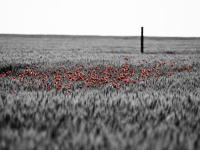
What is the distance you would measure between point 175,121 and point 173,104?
788mm

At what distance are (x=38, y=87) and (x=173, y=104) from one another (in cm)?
279

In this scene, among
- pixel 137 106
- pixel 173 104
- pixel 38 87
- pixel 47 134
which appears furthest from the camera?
pixel 38 87

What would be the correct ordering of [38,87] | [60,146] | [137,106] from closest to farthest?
[60,146], [137,106], [38,87]

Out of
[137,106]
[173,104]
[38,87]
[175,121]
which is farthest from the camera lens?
[38,87]

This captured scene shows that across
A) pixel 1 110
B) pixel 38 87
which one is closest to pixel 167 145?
pixel 1 110

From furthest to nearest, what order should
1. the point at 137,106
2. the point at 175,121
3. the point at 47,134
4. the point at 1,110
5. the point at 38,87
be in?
the point at 38,87
the point at 137,106
the point at 1,110
the point at 175,121
the point at 47,134

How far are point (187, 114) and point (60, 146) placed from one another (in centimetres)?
156

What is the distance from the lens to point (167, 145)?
59.2 inches

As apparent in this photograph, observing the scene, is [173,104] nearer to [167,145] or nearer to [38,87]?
[167,145]

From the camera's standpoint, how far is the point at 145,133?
174cm

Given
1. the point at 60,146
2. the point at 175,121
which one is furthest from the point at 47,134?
the point at 175,121

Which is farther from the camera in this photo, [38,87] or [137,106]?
[38,87]

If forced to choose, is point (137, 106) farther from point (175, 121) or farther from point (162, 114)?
point (175, 121)

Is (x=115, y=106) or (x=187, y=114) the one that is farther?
(x=115, y=106)
